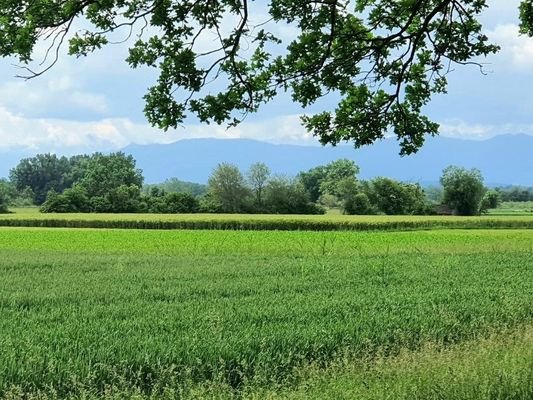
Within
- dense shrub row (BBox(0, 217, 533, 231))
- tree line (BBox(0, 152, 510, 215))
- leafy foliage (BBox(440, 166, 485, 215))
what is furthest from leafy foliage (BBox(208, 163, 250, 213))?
dense shrub row (BBox(0, 217, 533, 231))

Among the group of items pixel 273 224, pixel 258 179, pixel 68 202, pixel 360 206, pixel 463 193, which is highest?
pixel 258 179

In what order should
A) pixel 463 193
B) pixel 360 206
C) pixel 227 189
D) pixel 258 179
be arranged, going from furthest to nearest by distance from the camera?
A: 1. pixel 258 179
2. pixel 227 189
3. pixel 463 193
4. pixel 360 206

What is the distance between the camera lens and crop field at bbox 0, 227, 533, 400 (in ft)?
22.7

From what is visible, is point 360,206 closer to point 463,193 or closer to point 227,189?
point 463,193

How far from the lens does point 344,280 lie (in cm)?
1655

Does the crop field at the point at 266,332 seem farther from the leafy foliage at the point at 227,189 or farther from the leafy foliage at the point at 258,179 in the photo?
the leafy foliage at the point at 258,179

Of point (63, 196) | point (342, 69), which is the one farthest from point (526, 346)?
point (63, 196)

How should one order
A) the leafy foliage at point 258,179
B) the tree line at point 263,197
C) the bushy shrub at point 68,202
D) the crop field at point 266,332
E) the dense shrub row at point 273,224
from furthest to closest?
the leafy foliage at point 258,179 < the tree line at point 263,197 < the bushy shrub at point 68,202 < the dense shrub row at point 273,224 < the crop field at point 266,332

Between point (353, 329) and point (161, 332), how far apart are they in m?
2.99

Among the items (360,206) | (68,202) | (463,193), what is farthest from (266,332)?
(463,193)

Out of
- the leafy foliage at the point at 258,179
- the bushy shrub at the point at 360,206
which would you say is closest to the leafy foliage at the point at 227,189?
the leafy foliage at the point at 258,179

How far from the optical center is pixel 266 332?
31.0 ft

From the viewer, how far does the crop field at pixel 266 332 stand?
6906mm

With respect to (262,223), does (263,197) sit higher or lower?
higher
